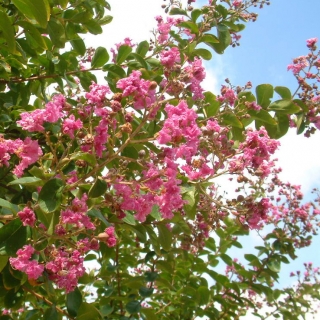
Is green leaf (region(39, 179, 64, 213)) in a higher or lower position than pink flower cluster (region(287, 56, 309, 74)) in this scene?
lower

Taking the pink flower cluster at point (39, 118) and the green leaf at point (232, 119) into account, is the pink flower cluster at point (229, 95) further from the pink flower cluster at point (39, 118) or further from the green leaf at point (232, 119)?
the pink flower cluster at point (39, 118)

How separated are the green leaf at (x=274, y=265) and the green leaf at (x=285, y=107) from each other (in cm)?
153

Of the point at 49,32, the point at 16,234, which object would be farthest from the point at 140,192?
the point at 49,32

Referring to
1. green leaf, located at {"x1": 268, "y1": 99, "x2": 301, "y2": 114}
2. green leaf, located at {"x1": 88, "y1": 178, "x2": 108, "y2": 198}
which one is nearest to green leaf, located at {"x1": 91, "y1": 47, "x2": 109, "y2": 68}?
green leaf, located at {"x1": 268, "y1": 99, "x2": 301, "y2": 114}

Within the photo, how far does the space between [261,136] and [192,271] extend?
1.34m

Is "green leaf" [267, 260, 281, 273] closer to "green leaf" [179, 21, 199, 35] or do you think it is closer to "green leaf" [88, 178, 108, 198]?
"green leaf" [179, 21, 199, 35]

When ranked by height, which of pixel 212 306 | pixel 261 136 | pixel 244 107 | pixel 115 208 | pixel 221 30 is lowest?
pixel 115 208

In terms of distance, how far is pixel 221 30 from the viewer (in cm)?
222

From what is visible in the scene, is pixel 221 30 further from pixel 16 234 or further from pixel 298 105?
pixel 16 234

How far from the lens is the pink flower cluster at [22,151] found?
1.44 meters

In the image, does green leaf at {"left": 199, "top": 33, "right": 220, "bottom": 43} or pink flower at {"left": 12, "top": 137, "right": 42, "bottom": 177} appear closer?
pink flower at {"left": 12, "top": 137, "right": 42, "bottom": 177}

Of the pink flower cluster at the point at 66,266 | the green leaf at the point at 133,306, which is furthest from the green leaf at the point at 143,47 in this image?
the green leaf at the point at 133,306

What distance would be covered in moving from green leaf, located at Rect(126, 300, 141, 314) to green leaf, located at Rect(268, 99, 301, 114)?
122 cm

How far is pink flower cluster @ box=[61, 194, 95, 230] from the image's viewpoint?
141 cm
